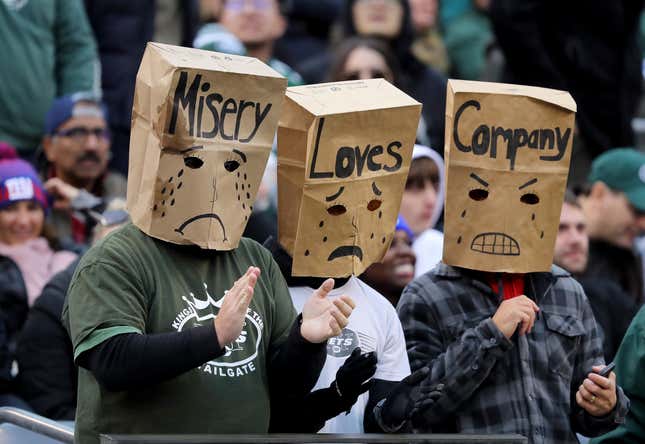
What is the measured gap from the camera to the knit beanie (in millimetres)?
5934

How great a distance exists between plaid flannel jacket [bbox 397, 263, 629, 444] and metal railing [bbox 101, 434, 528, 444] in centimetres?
56

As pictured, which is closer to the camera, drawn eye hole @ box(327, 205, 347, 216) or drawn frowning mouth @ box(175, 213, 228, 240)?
drawn frowning mouth @ box(175, 213, 228, 240)

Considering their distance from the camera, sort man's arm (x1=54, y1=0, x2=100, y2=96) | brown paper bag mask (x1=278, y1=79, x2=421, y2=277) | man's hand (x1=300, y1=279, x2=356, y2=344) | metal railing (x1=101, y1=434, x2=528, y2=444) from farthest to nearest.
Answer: man's arm (x1=54, y1=0, x2=100, y2=96), brown paper bag mask (x1=278, y1=79, x2=421, y2=277), man's hand (x1=300, y1=279, x2=356, y2=344), metal railing (x1=101, y1=434, x2=528, y2=444)

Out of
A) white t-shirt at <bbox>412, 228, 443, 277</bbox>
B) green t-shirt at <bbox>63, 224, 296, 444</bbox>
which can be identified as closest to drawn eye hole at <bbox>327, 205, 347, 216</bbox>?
green t-shirt at <bbox>63, 224, 296, 444</bbox>

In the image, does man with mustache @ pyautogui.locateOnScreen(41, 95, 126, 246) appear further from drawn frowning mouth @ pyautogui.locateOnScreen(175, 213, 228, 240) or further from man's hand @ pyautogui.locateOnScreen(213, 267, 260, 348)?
man's hand @ pyautogui.locateOnScreen(213, 267, 260, 348)

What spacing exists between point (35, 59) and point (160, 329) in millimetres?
4033

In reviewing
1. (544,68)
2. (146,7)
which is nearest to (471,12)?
(544,68)

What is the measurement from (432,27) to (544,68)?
1.27 metres

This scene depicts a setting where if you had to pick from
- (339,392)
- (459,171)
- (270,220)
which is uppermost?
(459,171)

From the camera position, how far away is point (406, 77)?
7367 millimetres

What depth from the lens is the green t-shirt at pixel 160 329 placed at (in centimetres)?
313

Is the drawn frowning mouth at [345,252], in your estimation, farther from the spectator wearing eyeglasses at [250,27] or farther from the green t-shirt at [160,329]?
the spectator wearing eyeglasses at [250,27]

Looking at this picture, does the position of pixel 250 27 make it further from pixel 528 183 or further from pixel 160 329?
pixel 160 329

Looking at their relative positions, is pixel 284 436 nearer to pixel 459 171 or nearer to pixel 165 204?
pixel 165 204
